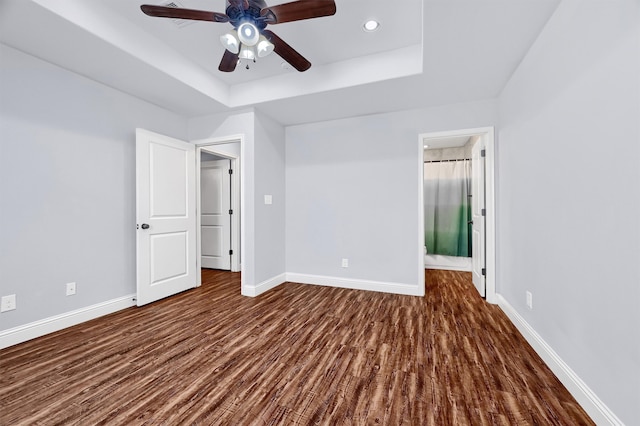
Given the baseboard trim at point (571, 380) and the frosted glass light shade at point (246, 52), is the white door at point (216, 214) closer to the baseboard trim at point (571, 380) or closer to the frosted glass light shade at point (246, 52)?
the frosted glass light shade at point (246, 52)

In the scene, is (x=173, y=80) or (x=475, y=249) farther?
Result: (x=475, y=249)

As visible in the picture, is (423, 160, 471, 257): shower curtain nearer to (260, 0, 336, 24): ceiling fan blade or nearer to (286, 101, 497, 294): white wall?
(286, 101, 497, 294): white wall

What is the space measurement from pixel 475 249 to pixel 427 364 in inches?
93.0

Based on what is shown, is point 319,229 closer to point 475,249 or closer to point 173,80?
point 475,249

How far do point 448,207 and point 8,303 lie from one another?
5760mm

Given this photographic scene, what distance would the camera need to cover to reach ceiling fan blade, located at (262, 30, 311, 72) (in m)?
2.04

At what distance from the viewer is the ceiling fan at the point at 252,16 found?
176 cm

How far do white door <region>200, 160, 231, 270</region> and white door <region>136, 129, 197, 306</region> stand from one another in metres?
1.20

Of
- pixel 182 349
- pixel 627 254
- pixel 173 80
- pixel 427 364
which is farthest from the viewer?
pixel 173 80

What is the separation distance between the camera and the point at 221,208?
5.09 meters

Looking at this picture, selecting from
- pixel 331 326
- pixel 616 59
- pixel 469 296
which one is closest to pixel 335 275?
pixel 331 326

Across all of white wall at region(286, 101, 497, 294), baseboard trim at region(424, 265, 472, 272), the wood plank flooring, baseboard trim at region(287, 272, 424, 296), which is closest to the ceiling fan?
white wall at region(286, 101, 497, 294)

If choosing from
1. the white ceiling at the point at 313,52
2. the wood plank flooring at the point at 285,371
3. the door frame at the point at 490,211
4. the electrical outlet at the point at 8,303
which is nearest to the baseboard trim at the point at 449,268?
the door frame at the point at 490,211

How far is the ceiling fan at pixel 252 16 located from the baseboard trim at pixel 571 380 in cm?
259
